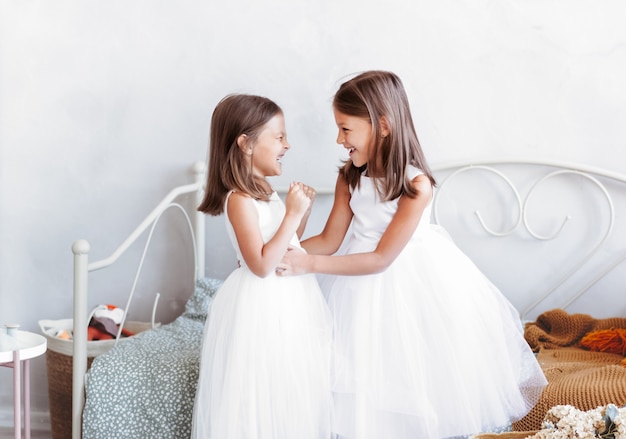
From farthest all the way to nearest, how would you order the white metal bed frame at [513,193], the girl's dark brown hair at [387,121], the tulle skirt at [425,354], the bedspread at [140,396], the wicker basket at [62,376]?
the white metal bed frame at [513,193] < the wicker basket at [62,376] < the bedspread at [140,396] < the girl's dark brown hair at [387,121] < the tulle skirt at [425,354]

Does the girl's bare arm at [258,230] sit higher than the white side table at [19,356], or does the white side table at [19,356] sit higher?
the girl's bare arm at [258,230]

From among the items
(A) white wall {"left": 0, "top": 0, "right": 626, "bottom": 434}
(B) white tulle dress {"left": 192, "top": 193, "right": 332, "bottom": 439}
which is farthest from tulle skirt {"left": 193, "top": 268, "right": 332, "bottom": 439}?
(A) white wall {"left": 0, "top": 0, "right": 626, "bottom": 434}

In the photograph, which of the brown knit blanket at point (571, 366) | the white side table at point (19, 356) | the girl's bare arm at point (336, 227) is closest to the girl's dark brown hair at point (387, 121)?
the girl's bare arm at point (336, 227)

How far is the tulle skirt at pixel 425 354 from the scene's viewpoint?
5.64ft

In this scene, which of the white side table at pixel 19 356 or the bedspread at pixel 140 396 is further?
the bedspread at pixel 140 396

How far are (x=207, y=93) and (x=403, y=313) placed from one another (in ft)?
3.76

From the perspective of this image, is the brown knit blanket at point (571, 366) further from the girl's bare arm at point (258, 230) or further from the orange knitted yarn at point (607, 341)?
the girl's bare arm at point (258, 230)

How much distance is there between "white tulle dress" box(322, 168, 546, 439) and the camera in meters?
1.72

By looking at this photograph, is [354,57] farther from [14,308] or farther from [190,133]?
[14,308]

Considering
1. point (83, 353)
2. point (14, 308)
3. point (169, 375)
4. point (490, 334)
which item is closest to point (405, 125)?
point (490, 334)

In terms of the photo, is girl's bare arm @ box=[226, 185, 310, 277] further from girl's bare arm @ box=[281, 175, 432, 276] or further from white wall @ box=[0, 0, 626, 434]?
white wall @ box=[0, 0, 626, 434]

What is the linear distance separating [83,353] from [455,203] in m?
1.21

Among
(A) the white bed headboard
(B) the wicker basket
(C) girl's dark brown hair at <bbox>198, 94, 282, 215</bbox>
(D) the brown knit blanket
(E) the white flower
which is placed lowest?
(B) the wicker basket

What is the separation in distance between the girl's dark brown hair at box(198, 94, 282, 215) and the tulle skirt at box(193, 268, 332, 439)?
0.64ft
